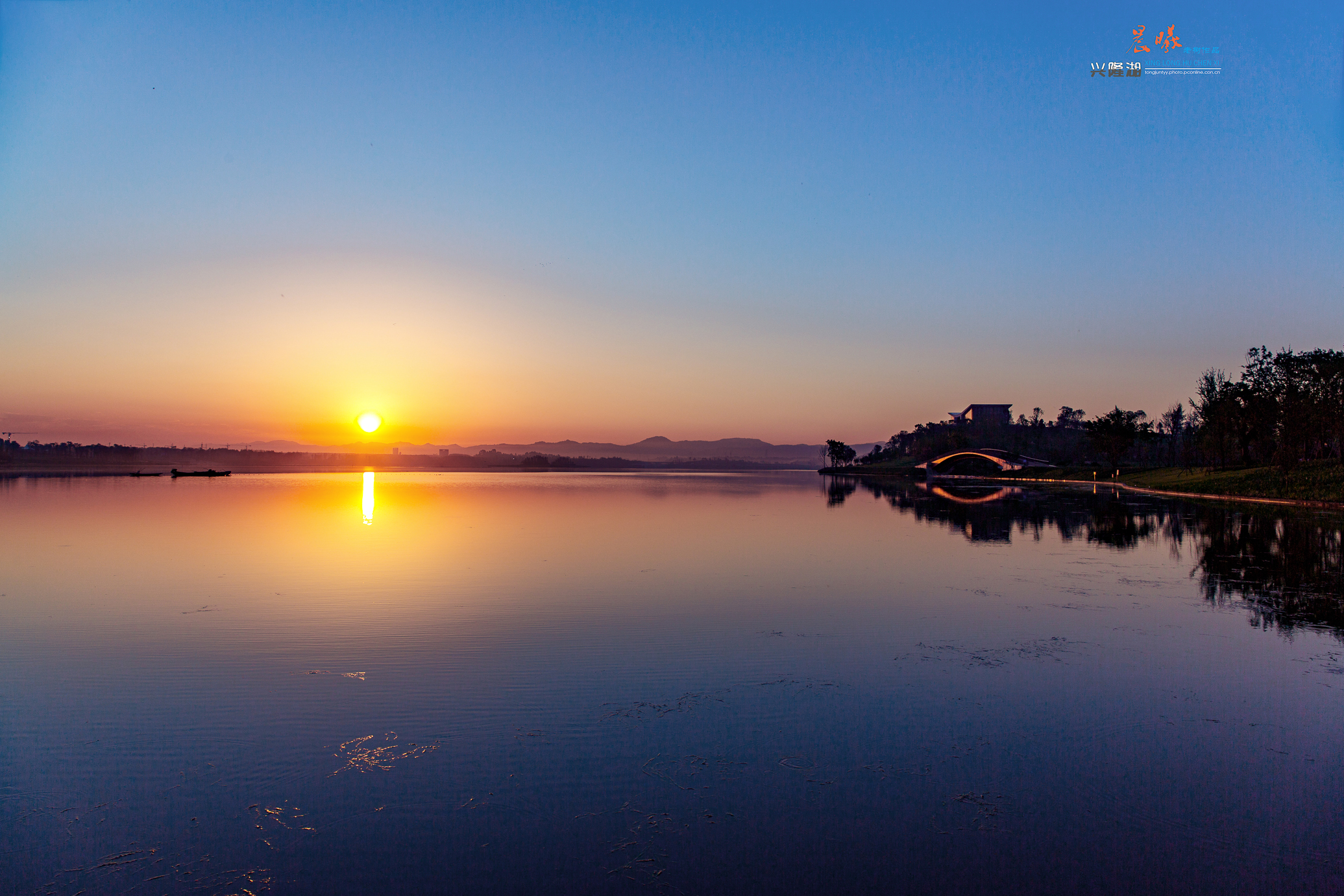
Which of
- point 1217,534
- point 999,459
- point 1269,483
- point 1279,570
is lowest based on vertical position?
point 1217,534

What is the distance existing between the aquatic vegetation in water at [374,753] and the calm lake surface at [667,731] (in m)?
0.05

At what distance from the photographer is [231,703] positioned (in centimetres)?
932

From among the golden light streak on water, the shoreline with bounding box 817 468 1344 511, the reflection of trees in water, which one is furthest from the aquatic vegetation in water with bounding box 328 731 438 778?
the shoreline with bounding box 817 468 1344 511

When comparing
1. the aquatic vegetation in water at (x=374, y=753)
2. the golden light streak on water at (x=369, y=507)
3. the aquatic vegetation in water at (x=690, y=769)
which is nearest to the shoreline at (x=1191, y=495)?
the aquatic vegetation in water at (x=690, y=769)

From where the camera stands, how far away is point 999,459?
515ft

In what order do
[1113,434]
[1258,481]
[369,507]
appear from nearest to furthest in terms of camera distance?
[369,507]
[1258,481]
[1113,434]

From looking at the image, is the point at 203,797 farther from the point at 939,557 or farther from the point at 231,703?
the point at 939,557

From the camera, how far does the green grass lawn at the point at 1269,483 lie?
159 feet

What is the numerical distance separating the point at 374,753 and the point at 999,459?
166 meters

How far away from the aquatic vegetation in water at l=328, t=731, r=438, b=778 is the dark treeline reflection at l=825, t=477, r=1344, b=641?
1522 cm

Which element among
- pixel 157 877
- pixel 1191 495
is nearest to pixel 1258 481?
pixel 1191 495

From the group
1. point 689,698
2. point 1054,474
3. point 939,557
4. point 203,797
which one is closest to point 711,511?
point 939,557

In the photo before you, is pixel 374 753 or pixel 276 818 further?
pixel 374 753

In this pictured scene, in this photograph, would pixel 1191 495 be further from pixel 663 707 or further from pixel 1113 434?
pixel 663 707
